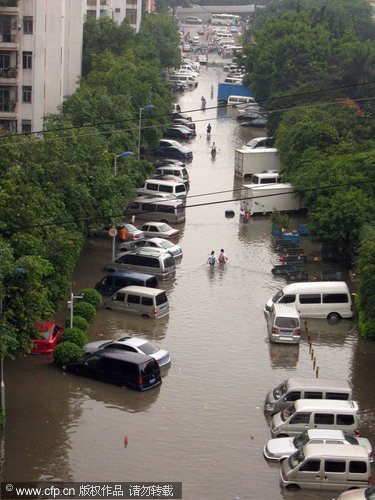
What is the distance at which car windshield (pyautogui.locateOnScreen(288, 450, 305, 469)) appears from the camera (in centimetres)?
2066

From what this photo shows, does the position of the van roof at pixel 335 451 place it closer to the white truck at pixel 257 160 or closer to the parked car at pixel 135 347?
the parked car at pixel 135 347

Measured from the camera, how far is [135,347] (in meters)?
26.6

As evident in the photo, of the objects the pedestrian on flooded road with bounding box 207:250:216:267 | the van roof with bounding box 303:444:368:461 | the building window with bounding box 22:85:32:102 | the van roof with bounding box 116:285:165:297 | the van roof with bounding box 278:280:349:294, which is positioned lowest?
the pedestrian on flooded road with bounding box 207:250:216:267

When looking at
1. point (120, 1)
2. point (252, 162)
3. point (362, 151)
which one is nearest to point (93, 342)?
point (362, 151)

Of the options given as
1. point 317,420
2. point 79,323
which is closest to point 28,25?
point 79,323

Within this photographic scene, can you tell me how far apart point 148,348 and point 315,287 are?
6.87 metres

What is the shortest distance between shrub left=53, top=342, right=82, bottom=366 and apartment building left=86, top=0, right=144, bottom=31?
50.2m

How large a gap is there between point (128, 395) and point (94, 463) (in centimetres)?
397

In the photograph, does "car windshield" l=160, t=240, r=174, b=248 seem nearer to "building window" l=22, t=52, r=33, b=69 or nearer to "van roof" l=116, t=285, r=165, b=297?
"van roof" l=116, t=285, r=165, b=297

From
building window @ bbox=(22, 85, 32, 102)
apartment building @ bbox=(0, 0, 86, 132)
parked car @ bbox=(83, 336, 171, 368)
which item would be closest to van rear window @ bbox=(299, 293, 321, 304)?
parked car @ bbox=(83, 336, 171, 368)

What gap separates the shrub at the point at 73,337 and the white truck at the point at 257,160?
81.0 ft

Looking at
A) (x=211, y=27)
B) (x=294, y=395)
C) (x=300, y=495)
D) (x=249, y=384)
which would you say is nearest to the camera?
(x=300, y=495)

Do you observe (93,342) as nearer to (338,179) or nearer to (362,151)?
(338,179)

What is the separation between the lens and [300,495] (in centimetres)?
2058
